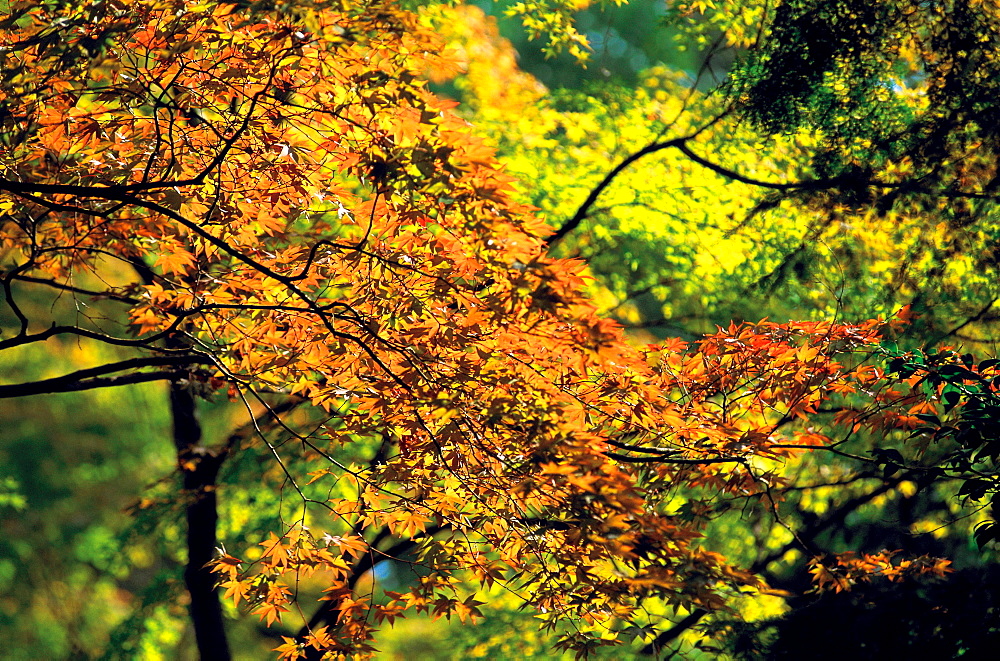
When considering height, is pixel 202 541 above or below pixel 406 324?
above

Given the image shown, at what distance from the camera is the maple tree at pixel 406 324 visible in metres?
2.54

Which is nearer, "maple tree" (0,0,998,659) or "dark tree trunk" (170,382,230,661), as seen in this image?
"maple tree" (0,0,998,659)

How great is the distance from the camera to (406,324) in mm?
3229

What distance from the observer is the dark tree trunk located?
17.5 ft

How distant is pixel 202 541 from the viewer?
18.0 ft

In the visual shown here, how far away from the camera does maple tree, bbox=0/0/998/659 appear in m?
2.54

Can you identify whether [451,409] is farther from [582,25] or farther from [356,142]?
[582,25]

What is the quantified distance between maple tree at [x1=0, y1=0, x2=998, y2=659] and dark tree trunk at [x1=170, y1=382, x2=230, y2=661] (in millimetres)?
1186

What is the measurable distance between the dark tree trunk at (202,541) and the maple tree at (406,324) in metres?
1.19

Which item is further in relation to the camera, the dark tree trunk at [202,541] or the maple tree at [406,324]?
the dark tree trunk at [202,541]

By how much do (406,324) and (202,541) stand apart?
3206mm

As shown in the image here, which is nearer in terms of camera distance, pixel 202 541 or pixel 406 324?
pixel 406 324

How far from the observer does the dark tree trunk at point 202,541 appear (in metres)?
5.34

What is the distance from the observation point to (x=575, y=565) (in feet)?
9.66
